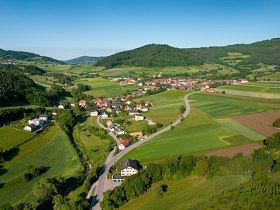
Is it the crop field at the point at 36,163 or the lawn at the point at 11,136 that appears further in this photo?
the lawn at the point at 11,136

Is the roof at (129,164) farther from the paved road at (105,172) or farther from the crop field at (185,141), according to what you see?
the crop field at (185,141)

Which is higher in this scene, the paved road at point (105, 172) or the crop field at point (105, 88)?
the crop field at point (105, 88)

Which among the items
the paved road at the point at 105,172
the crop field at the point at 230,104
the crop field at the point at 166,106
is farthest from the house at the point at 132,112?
the paved road at the point at 105,172

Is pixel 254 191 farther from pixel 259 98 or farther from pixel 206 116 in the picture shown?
pixel 259 98

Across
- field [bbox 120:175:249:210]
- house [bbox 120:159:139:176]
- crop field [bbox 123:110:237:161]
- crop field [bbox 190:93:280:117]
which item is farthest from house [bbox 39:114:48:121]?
field [bbox 120:175:249:210]

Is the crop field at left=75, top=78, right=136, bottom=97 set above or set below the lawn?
above

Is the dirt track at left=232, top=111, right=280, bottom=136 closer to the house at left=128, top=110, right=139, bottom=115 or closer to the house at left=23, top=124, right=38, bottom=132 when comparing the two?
the house at left=128, top=110, right=139, bottom=115

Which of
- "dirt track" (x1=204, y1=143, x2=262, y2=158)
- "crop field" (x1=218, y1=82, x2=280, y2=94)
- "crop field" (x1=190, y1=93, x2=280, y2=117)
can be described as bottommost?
"dirt track" (x1=204, y1=143, x2=262, y2=158)

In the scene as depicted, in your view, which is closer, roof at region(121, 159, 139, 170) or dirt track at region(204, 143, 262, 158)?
roof at region(121, 159, 139, 170)
